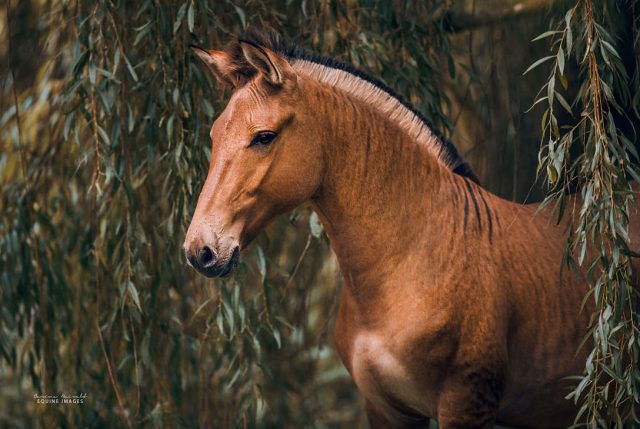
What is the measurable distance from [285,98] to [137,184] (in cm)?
124

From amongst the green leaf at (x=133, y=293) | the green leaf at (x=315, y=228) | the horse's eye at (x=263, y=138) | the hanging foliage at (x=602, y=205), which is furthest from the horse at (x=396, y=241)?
the green leaf at (x=133, y=293)

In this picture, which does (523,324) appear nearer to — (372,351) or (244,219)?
(372,351)

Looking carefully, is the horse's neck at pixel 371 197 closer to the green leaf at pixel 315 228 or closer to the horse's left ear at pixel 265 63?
the horse's left ear at pixel 265 63

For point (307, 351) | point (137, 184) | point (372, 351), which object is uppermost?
point (137, 184)

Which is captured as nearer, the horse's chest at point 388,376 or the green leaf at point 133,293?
the horse's chest at point 388,376

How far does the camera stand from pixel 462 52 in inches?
191

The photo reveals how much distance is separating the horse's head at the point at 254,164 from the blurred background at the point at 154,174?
2.12 feet

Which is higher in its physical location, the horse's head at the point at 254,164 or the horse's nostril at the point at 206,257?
the horse's head at the point at 254,164

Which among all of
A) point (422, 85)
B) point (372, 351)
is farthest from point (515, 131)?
point (372, 351)

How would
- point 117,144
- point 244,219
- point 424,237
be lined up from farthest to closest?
point 117,144 < point 424,237 < point 244,219

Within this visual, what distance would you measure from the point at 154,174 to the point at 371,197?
1396mm

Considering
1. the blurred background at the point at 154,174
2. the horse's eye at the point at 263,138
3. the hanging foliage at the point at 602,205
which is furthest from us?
the blurred background at the point at 154,174

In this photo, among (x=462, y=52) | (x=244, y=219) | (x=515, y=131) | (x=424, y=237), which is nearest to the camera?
(x=244, y=219)

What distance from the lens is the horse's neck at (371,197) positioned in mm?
3104
